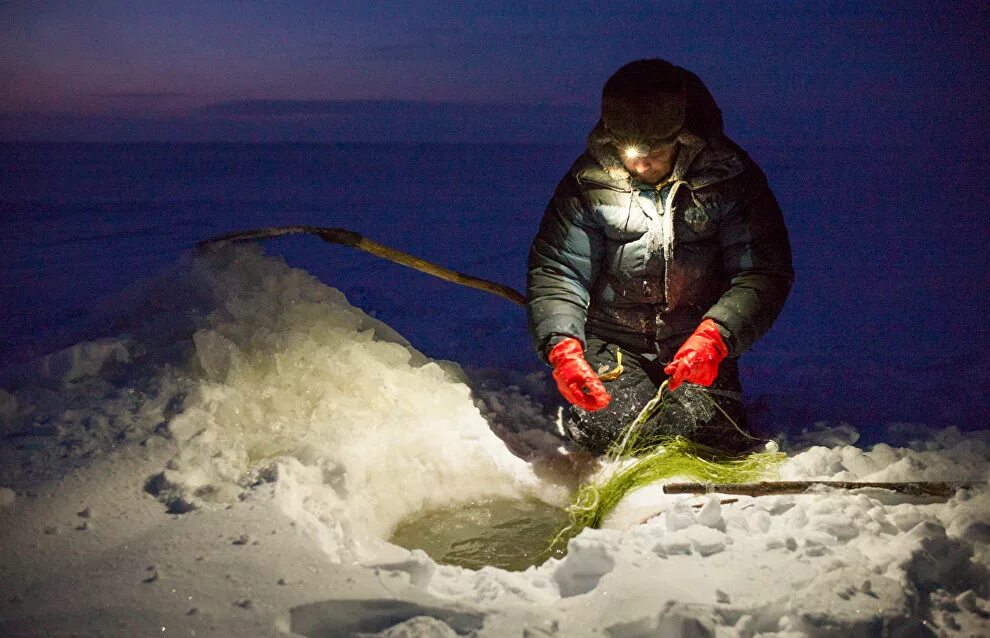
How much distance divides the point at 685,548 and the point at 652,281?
1.66m

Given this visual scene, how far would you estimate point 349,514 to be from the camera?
A: 3039 mm

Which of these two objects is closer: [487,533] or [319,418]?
[487,533]

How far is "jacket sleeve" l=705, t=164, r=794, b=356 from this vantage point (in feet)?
12.5

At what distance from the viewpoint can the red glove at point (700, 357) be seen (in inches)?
144

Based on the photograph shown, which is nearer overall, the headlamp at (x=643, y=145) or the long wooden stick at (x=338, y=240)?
the headlamp at (x=643, y=145)

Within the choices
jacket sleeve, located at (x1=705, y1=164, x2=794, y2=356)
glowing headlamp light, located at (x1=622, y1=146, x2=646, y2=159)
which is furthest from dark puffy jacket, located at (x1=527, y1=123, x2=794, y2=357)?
glowing headlamp light, located at (x1=622, y1=146, x2=646, y2=159)

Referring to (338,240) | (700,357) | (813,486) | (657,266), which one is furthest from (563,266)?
(813,486)

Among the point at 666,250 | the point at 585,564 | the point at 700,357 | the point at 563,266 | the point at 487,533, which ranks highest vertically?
the point at 666,250

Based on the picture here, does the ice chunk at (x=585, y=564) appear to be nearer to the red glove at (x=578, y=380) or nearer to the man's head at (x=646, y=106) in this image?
the red glove at (x=578, y=380)

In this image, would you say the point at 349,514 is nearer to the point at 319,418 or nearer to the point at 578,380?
the point at 319,418

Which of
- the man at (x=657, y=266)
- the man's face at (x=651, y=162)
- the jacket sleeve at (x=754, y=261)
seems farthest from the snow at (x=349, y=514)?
the man's face at (x=651, y=162)

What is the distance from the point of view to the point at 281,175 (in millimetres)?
18953

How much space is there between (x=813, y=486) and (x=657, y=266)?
1.34 metres

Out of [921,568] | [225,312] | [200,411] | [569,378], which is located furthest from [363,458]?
[921,568]
